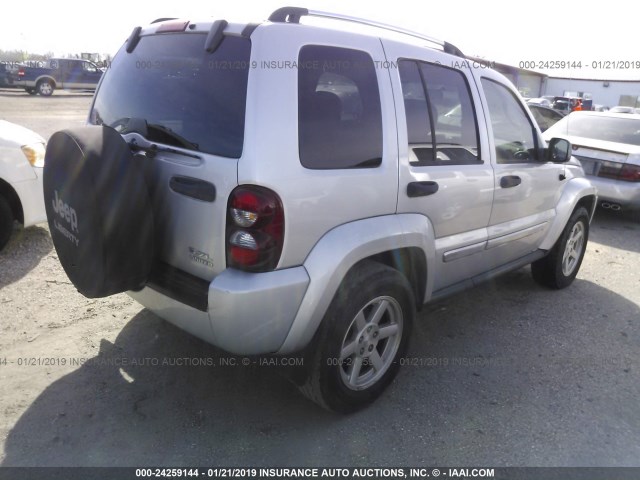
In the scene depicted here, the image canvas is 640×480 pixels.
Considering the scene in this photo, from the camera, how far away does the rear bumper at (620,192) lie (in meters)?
7.02

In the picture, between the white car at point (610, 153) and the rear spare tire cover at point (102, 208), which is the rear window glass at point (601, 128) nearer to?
the white car at point (610, 153)

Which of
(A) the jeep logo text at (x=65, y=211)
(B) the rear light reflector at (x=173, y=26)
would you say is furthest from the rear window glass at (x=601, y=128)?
(A) the jeep logo text at (x=65, y=211)

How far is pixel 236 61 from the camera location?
7.75 feet

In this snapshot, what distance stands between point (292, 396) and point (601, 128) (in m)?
7.33

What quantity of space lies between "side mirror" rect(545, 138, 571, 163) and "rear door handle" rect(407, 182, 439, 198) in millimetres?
1557

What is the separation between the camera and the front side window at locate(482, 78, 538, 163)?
3.62 m

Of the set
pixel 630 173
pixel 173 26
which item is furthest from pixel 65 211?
pixel 630 173

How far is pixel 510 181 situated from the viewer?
3623 mm

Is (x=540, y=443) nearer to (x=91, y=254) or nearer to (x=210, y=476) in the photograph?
(x=210, y=476)

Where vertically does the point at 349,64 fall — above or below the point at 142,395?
above

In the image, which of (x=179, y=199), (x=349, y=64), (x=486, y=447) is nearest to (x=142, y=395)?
(x=179, y=199)

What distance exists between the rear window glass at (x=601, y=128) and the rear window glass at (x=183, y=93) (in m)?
7.13

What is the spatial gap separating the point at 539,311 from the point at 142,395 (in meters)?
3.23

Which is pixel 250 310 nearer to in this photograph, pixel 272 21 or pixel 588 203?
pixel 272 21
